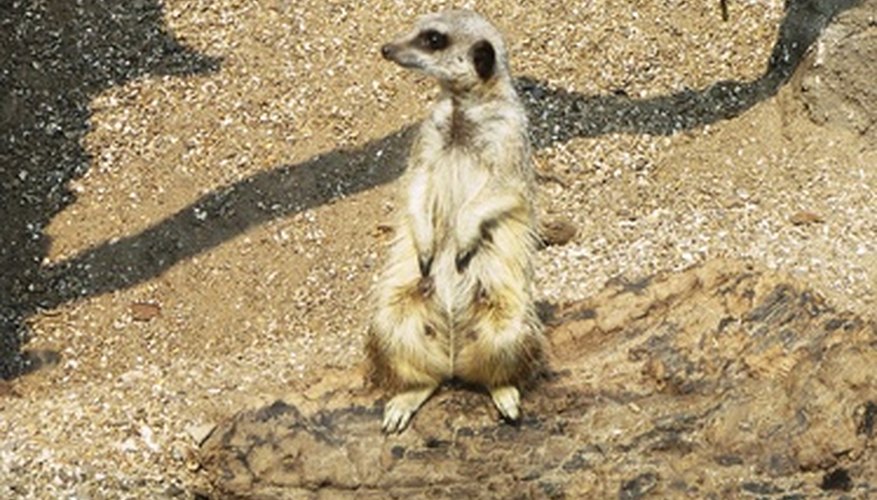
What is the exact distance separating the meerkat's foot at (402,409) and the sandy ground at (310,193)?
45 cm

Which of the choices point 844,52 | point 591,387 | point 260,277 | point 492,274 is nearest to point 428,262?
point 492,274

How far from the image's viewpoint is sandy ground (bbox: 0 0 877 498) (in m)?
4.01

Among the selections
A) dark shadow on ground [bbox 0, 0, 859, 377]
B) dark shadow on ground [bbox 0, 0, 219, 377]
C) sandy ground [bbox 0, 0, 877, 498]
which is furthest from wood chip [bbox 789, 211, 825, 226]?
dark shadow on ground [bbox 0, 0, 219, 377]

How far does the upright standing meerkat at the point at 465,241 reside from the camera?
3.24 m

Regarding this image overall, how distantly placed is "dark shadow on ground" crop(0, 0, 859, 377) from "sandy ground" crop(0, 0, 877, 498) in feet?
0.04

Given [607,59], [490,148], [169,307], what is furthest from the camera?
[607,59]

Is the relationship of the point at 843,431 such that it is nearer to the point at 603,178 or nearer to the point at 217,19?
the point at 603,178

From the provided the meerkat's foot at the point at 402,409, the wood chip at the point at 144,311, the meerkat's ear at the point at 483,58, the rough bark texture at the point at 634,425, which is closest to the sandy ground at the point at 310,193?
the wood chip at the point at 144,311

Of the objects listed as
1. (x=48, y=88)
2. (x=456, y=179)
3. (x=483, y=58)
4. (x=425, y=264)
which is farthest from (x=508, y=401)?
(x=48, y=88)

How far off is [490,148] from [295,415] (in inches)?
28.6

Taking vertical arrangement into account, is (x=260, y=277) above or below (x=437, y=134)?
below

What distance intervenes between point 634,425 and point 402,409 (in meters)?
0.49

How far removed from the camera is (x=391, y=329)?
3297 mm

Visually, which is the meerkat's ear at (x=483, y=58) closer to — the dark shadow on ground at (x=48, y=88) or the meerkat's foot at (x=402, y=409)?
the meerkat's foot at (x=402, y=409)
